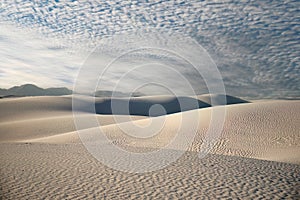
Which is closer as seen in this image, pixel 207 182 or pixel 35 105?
pixel 207 182

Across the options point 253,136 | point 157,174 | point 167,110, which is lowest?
point 167,110

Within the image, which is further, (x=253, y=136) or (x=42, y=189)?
(x=253, y=136)

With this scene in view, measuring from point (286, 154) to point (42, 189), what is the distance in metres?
14.4

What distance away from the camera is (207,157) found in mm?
14383

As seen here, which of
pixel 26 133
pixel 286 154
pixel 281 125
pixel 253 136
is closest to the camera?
pixel 286 154

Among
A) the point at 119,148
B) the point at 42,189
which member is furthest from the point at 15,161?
the point at 119,148

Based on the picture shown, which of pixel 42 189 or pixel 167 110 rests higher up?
pixel 42 189

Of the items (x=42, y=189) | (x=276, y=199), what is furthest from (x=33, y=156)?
(x=276, y=199)

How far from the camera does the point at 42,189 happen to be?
906 cm

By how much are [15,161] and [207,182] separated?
8.72m

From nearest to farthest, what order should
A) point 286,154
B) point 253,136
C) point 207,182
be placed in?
point 207,182, point 286,154, point 253,136

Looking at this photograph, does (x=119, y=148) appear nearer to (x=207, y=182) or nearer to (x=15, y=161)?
(x=15, y=161)

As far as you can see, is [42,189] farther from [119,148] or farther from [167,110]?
[167,110]

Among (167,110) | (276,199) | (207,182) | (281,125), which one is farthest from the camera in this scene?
(167,110)
